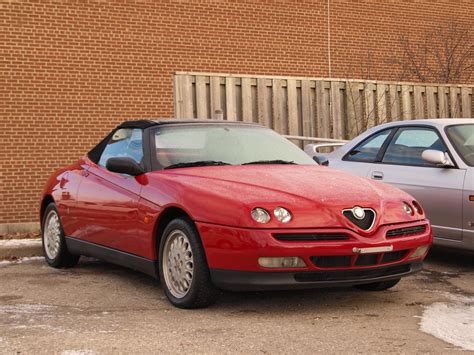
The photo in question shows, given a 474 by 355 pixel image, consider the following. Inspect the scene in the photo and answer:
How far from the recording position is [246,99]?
1188 cm

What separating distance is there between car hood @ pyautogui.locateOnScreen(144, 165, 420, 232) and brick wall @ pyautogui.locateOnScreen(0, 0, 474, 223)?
611 centimetres

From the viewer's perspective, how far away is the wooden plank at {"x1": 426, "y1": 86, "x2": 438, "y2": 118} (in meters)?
13.4

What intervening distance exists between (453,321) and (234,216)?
1.66 metres

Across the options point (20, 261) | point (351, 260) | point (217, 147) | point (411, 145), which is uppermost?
point (217, 147)

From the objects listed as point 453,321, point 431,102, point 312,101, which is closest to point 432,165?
point 453,321

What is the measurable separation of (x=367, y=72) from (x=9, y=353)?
11.8m

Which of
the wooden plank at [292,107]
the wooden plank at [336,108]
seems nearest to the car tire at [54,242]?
the wooden plank at [292,107]

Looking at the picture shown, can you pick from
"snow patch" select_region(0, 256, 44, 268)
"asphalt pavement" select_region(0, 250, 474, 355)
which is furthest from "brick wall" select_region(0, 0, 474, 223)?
"asphalt pavement" select_region(0, 250, 474, 355)

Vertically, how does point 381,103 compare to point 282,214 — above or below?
above

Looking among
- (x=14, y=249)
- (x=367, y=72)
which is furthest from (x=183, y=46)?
(x=14, y=249)

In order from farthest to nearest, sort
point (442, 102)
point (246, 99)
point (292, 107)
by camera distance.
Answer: point (442, 102) → point (292, 107) → point (246, 99)

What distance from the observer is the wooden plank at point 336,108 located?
496 inches

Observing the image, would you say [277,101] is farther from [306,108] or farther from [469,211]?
[469,211]

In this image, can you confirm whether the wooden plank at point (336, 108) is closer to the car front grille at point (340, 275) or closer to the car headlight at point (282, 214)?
the car front grille at point (340, 275)
